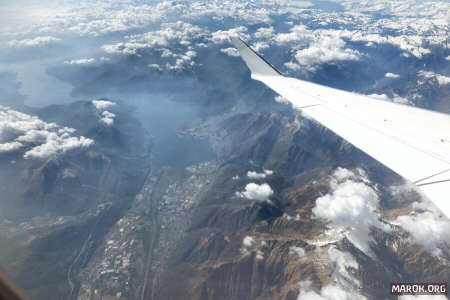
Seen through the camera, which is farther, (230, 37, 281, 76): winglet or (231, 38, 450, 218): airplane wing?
A: (230, 37, 281, 76): winglet

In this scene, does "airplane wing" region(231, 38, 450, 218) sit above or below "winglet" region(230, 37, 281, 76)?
below

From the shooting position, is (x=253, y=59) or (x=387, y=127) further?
(x=253, y=59)

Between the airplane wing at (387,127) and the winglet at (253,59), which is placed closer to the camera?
the airplane wing at (387,127)

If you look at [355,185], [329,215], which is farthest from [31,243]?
[355,185]

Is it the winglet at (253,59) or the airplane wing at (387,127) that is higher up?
the winglet at (253,59)

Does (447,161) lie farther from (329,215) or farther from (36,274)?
(36,274)

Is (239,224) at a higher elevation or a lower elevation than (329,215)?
lower
